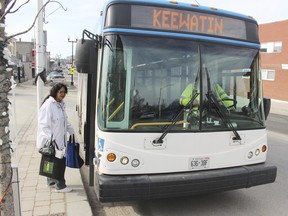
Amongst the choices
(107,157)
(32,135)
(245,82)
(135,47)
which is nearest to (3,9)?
(135,47)

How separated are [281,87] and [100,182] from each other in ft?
91.5

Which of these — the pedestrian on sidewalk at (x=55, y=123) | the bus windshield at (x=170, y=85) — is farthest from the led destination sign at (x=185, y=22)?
the pedestrian on sidewalk at (x=55, y=123)

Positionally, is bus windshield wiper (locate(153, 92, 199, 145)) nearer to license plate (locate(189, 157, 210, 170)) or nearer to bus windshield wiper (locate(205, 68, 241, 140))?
bus windshield wiper (locate(205, 68, 241, 140))

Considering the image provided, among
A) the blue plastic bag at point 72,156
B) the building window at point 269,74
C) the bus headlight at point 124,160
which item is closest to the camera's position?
the bus headlight at point 124,160

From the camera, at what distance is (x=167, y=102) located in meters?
4.00

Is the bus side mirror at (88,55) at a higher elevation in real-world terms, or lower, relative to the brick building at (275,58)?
lower

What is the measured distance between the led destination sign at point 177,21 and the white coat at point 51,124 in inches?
61.3

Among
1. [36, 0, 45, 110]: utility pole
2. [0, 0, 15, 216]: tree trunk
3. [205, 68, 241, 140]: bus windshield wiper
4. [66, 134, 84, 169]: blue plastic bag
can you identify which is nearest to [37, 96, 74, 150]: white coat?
[66, 134, 84, 169]: blue plastic bag

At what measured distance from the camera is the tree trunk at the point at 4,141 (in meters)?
2.72

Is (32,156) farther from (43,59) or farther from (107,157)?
(107,157)

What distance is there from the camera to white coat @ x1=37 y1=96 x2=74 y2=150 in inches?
179

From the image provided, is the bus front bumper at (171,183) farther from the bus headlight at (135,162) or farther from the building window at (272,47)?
the building window at (272,47)

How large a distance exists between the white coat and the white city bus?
587 mm

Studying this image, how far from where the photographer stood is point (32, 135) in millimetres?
9328
